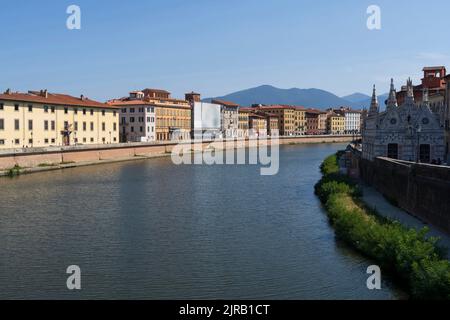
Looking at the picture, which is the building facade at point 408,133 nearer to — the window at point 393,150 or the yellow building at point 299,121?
the window at point 393,150

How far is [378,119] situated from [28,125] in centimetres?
4017

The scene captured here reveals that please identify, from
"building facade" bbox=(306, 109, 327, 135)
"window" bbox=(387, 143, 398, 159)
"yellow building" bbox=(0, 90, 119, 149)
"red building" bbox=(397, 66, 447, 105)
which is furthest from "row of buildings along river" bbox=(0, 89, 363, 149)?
"window" bbox=(387, 143, 398, 159)

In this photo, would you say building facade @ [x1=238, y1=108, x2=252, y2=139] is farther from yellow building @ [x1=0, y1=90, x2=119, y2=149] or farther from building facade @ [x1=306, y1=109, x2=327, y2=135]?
yellow building @ [x1=0, y1=90, x2=119, y2=149]

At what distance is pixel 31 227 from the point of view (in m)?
25.8

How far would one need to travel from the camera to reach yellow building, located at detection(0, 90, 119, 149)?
195 feet

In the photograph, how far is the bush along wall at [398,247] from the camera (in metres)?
14.5

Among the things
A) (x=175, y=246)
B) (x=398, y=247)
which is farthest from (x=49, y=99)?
(x=398, y=247)

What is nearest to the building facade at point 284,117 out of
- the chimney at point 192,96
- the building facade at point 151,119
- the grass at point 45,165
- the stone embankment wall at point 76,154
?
the chimney at point 192,96

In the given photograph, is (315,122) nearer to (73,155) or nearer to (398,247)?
(73,155)

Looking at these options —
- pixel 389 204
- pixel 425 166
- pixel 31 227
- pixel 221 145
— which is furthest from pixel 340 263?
pixel 221 145

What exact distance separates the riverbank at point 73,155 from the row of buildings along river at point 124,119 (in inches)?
160

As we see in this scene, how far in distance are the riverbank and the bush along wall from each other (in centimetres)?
3516

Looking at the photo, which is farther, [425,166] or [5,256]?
[425,166]
